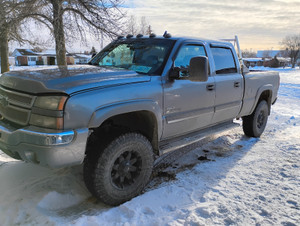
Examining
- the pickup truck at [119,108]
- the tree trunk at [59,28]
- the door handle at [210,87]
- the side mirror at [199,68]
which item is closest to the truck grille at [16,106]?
the pickup truck at [119,108]

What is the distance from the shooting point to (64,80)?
2.47m

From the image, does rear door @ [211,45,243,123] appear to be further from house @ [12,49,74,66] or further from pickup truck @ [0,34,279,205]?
house @ [12,49,74,66]

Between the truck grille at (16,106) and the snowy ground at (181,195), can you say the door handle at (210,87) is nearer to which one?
the snowy ground at (181,195)

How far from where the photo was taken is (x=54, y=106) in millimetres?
2295

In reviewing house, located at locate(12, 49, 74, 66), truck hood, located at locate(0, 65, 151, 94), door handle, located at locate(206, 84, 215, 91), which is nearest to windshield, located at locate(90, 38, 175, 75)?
truck hood, located at locate(0, 65, 151, 94)

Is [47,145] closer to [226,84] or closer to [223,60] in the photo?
[226,84]

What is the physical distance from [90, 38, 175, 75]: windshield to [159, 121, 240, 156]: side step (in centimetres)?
99

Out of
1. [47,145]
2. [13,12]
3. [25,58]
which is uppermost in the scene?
[25,58]

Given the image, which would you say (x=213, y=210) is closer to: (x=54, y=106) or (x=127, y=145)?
(x=127, y=145)

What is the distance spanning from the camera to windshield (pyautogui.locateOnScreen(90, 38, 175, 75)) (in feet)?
10.9

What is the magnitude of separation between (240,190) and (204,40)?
7.54 ft

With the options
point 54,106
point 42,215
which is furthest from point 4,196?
point 54,106

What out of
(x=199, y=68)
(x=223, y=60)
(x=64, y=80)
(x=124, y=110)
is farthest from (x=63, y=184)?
(x=223, y=60)

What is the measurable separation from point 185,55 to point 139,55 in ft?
2.14
